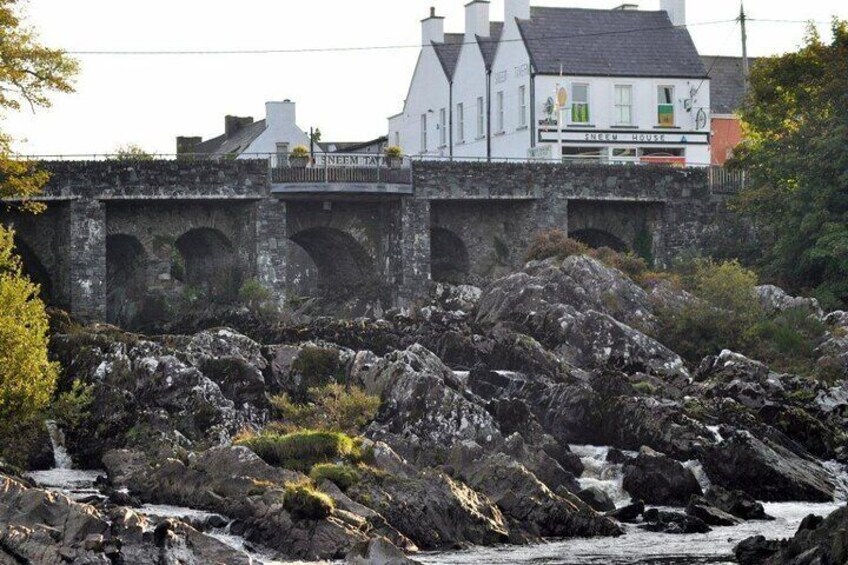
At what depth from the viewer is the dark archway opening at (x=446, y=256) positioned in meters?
71.3

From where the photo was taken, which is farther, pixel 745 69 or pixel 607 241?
pixel 745 69

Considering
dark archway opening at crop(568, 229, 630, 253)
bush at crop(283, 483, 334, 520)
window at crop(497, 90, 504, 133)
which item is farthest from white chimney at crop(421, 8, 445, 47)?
bush at crop(283, 483, 334, 520)

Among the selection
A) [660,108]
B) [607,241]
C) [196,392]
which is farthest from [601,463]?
[660,108]

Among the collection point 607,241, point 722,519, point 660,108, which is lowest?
point 722,519

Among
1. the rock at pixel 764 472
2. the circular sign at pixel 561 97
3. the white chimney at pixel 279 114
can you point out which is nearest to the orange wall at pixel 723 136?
the circular sign at pixel 561 97

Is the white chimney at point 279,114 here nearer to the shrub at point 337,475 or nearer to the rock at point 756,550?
the shrub at point 337,475

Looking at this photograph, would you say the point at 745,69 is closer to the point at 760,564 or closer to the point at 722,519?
the point at 722,519

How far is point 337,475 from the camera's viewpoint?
38.8m

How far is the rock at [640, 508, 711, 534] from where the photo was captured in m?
38.5

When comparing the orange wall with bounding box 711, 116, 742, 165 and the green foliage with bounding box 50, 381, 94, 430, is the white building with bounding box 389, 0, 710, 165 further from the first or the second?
the green foliage with bounding box 50, 381, 94, 430

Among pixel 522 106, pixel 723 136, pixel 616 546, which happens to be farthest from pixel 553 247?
pixel 616 546

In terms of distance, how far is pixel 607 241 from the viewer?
73938 millimetres

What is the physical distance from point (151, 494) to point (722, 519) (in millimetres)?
12429

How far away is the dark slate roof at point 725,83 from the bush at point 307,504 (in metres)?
54.3
